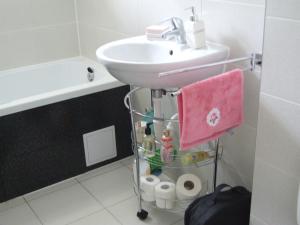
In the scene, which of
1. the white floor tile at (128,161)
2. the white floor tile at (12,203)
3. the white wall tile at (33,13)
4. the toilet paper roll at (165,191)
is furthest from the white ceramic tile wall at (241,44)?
the white wall tile at (33,13)

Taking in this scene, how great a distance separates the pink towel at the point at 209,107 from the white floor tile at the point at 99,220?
79cm

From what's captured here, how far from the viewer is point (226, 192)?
1.78 meters

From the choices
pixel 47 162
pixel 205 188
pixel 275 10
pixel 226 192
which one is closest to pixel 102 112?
pixel 47 162

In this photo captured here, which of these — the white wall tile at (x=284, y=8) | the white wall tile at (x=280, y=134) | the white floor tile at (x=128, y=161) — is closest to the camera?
the white wall tile at (x=284, y=8)

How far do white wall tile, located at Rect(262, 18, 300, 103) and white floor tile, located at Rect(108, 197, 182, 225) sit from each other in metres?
1.01

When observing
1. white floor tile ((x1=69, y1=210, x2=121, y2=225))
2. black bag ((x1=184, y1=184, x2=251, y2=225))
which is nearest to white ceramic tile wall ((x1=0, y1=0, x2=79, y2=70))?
white floor tile ((x1=69, y1=210, x2=121, y2=225))

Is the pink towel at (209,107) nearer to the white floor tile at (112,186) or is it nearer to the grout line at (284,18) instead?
the grout line at (284,18)

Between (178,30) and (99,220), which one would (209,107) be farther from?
(99,220)

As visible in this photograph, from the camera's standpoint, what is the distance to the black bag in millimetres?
1693

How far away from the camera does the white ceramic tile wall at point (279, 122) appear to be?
128cm

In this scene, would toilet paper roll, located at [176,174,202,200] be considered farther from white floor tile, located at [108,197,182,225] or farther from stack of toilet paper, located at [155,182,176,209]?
white floor tile, located at [108,197,182,225]

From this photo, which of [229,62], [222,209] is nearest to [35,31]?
[229,62]

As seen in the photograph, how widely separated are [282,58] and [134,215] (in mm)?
1223

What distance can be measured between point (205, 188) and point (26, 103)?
1.08 meters
